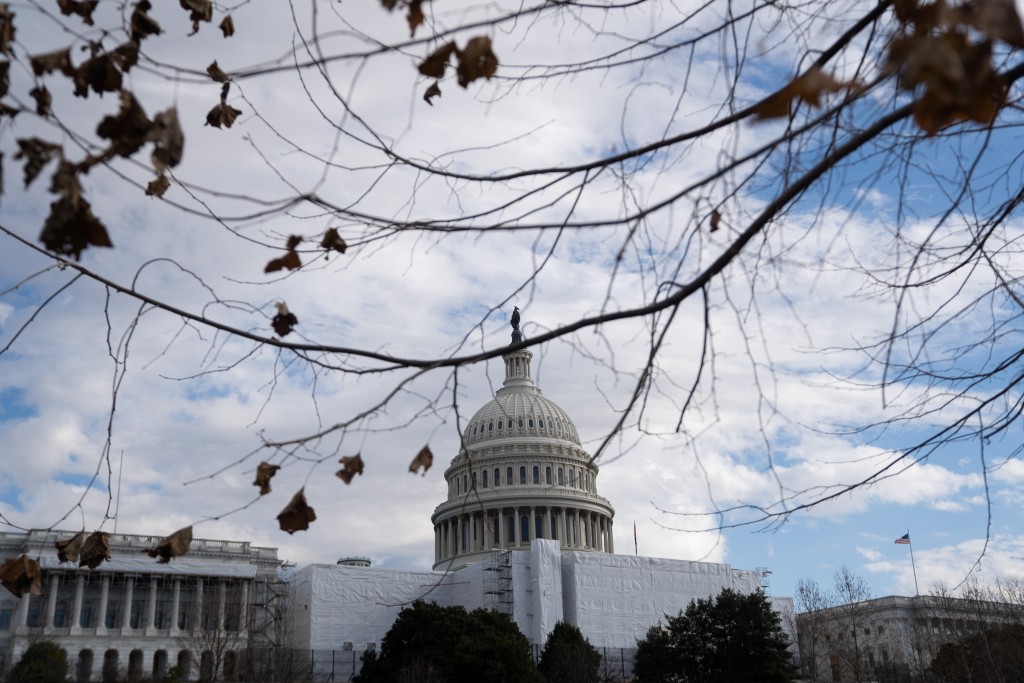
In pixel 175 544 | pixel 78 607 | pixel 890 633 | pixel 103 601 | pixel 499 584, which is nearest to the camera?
pixel 175 544

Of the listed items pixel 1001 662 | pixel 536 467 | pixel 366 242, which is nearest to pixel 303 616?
pixel 536 467

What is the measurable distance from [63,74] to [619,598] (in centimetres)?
7468

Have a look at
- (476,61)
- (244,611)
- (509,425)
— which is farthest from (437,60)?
(509,425)

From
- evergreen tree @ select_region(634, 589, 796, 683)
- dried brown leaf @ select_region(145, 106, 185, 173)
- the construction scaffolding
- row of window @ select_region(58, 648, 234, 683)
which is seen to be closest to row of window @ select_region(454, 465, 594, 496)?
the construction scaffolding

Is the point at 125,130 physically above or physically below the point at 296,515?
above

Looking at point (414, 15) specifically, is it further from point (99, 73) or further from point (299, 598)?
point (299, 598)

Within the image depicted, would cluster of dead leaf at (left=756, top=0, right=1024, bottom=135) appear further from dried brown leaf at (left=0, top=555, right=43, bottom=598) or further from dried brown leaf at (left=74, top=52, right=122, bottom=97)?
dried brown leaf at (left=0, top=555, right=43, bottom=598)

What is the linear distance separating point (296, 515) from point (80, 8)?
3.02m

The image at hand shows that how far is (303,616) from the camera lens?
74.7m

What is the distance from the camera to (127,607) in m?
73.1

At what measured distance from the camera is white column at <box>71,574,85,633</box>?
71.1 metres

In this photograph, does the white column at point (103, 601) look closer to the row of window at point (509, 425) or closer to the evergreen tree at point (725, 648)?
the evergreen tree at point (725, 648)

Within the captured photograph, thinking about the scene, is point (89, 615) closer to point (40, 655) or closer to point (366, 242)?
point (40, 655)

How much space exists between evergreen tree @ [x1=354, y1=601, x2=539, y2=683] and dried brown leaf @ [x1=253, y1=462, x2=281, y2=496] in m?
44.6
